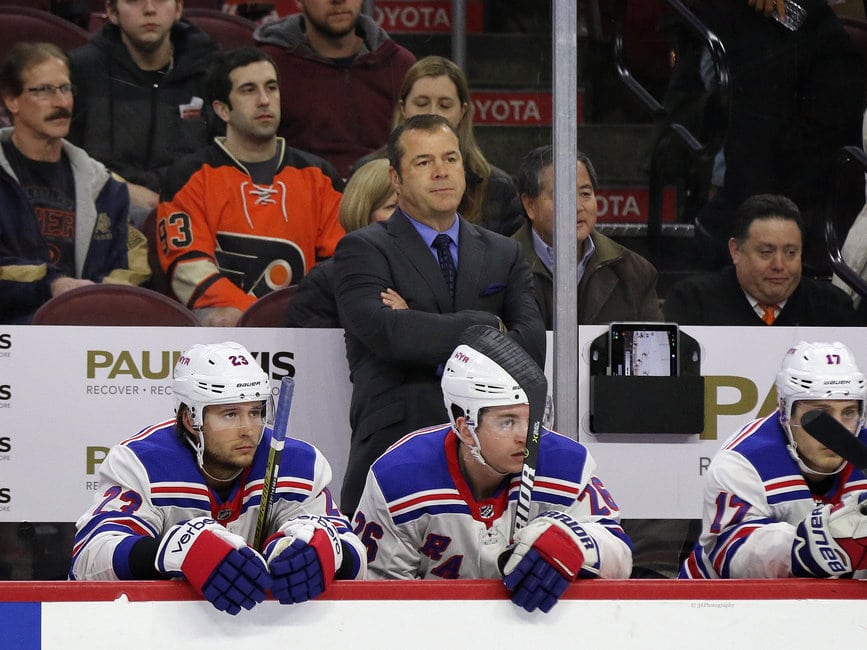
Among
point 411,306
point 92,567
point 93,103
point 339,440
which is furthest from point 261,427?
point 93,103

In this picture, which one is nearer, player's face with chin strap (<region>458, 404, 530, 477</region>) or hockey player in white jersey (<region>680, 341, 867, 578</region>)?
player's face with chin strap (<region>458, 404, 530, 477</region>)

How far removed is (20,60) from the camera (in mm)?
3709

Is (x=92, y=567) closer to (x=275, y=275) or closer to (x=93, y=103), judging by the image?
(x=275, y=275)

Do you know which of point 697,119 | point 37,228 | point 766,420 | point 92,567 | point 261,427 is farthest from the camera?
point 697,119

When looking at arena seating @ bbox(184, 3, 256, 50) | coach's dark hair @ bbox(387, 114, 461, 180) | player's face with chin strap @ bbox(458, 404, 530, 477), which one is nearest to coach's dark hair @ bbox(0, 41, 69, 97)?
arena seating @ bbox(184, 3, 256, 50)

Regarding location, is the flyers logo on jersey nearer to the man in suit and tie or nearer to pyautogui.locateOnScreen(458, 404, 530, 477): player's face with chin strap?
the man in suit and tie

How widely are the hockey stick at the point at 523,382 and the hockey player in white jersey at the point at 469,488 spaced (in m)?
0.01

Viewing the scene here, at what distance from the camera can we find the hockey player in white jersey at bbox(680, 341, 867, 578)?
9.04 ft

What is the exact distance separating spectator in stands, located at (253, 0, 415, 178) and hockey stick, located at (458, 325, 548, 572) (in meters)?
1.16

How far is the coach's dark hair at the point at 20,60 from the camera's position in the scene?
3.70 metres

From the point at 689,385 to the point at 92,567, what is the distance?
6.20 ft

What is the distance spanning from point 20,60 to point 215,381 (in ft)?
4.74

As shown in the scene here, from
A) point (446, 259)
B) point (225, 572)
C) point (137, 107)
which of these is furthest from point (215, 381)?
point (137, 107)

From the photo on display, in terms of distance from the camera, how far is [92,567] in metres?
2.48
